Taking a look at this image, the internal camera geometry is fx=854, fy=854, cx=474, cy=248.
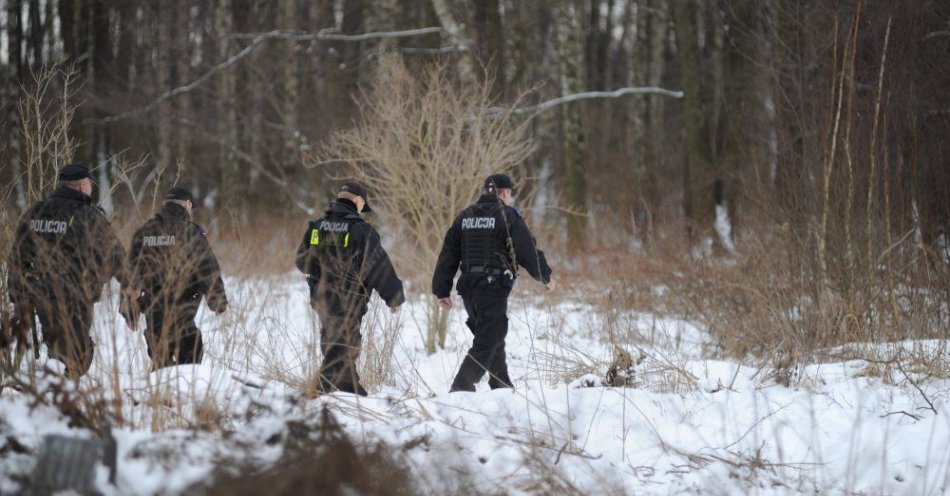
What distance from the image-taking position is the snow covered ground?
12.6 ft

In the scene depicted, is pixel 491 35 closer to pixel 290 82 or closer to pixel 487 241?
pixel 290 82

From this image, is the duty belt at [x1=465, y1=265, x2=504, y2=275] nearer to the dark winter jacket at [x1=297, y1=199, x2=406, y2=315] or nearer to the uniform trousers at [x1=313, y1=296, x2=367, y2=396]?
the dark winter jacket at [x1=297, y1=199, x2=406, y2=315]

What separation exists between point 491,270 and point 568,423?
1.43 metres

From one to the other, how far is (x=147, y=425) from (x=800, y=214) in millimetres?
6713

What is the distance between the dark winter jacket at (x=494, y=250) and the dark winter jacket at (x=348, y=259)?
0.59m

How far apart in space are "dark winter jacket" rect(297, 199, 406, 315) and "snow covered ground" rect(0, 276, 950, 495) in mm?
249

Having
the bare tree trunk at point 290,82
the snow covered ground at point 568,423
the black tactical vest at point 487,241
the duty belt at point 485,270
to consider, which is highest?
the bare tree trunk at point 290,82

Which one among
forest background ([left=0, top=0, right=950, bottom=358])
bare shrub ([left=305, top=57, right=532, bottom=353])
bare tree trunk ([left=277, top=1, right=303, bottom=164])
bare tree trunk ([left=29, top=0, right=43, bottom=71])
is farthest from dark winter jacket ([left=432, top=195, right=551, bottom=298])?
bare tree trunk ([left=29, top=0, right=43, bottom=71])

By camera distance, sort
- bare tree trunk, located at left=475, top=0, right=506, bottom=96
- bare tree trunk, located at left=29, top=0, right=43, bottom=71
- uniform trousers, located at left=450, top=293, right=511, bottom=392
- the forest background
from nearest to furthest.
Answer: uniform trousers, located at left=450, top=293, right=511, bottom=392 < the forest background < bare tree trunk, located at left=475, top=0, right=506, bottom=96 < bare tree trunk, located at left=29, top=0, right=43, bottom=71

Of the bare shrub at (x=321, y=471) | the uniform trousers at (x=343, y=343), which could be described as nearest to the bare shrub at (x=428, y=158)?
the uniform trousers at (x=343, y=343)

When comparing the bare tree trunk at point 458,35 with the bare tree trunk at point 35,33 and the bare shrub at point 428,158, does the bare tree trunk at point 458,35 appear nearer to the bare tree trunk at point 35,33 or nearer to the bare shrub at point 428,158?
the bare shrub at point 428,158

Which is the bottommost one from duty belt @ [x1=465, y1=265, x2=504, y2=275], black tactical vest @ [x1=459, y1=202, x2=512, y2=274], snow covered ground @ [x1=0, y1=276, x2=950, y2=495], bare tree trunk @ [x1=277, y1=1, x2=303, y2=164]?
snow covered ground @ [x1=0, y1=276, x2=950, y2=495]

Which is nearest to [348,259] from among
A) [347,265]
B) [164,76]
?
[347,265]

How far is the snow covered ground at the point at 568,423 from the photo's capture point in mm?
3836
